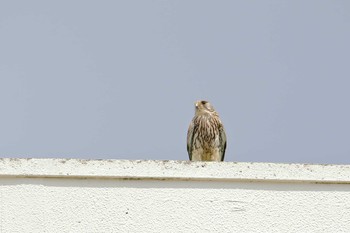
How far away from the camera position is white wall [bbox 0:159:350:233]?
4.68 meters

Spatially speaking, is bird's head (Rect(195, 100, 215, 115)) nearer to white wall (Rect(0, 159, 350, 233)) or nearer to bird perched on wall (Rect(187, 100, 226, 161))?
bird perched on wall (Rect(187, 100, 226, 161))

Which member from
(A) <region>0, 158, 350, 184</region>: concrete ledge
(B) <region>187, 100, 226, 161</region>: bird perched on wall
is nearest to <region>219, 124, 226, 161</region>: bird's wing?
(B) <region>187, 100, 226, 161</region>: bird perched on wall

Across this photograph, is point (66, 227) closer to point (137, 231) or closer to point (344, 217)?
point (137, 231)

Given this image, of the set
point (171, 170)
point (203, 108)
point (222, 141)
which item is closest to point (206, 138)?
point (222, 141)

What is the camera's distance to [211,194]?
4.80m

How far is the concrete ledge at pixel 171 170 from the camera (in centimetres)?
480

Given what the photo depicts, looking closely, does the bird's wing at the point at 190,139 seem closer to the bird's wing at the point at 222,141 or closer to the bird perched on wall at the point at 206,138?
the bird perched on wall at the point at 206,138

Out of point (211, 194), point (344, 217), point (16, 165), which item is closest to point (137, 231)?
point (211, 194)

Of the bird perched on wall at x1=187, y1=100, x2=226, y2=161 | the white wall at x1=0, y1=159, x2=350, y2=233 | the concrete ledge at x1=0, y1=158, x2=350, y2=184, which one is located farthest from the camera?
the bird perched on wall at x1=187, y1=100, x2=226, y2=161

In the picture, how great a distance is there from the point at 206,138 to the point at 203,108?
656 mm

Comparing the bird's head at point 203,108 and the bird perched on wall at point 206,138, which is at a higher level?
the bird's head at point 203,108

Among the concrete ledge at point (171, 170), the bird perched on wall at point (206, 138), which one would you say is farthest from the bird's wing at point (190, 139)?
the concrete ledge at point (171, 170)

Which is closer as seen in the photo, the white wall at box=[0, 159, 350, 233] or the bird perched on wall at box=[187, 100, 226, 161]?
the white wall at box=[0, 159, 350, 233]

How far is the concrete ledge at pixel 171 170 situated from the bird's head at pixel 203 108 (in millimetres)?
4901
